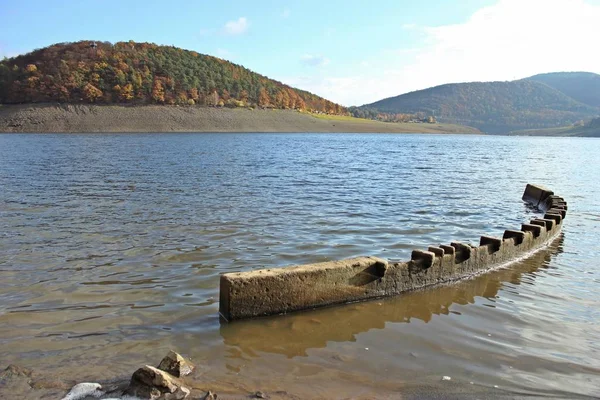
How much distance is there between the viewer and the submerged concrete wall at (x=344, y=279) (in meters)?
7.64

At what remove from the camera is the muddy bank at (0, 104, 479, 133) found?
120 metres

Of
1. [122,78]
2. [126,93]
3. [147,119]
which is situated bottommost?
[147,119]

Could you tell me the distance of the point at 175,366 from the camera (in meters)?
5.88

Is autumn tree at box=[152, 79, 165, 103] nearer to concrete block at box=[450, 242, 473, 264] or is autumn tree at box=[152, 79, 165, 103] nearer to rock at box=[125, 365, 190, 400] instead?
concrete block at box=[450, 242, 473, 264]

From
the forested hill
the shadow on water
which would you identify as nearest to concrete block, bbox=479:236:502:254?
the shadow on water

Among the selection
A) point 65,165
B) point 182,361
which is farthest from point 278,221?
point 65,165

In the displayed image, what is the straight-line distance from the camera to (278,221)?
16250 millimetres

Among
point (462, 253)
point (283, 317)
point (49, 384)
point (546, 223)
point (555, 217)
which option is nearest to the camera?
point (49, 384)

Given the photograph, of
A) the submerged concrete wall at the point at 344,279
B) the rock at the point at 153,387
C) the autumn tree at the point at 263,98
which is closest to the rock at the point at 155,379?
the rock at the point at 153,387

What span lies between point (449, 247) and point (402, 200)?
12229mm

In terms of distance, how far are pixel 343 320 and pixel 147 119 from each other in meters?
138

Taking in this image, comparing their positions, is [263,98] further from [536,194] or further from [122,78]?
[536,194]

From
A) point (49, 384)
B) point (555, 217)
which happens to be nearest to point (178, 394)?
point (49, 384)

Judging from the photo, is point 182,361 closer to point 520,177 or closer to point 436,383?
point 436,383
